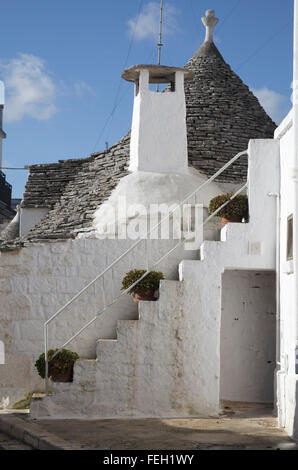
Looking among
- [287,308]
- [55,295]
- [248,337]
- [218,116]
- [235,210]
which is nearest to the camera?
[287,308]

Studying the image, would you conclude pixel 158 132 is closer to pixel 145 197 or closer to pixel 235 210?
pixel 145 197

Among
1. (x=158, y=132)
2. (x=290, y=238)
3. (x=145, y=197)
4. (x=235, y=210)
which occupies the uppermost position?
(x=158, y=132)

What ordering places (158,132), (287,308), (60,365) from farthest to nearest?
(158,132)
(60,365)
(287,308)

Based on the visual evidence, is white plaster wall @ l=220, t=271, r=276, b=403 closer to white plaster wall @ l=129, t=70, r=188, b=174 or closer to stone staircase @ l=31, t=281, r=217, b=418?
stone staircase @ l=31, t=281, r=217, b=418

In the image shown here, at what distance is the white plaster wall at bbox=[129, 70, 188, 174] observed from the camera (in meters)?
16.6

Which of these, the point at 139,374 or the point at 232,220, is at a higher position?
the point at 232,220

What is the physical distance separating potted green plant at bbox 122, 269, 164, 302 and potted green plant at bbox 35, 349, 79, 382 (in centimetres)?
154

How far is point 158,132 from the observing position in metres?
16.8

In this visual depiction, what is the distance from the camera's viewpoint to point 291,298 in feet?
38.0

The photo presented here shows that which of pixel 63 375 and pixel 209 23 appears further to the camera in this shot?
pixel 209 23

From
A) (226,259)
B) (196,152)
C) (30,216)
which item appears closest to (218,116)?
(196,152)

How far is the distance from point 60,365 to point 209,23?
12.2m

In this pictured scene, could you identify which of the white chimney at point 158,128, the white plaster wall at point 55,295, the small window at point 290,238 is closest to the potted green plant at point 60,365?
the white plaster wall at point 55,295

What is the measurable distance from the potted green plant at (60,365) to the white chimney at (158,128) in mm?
5348
